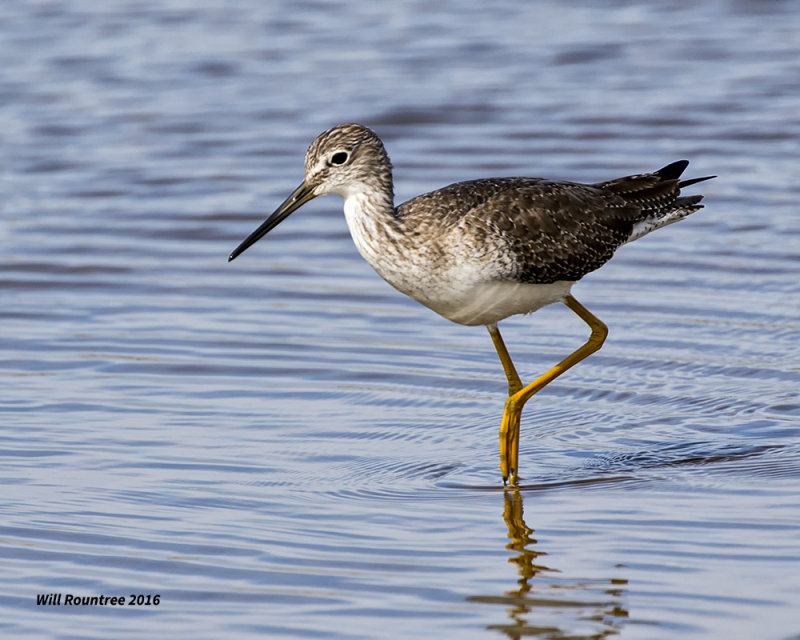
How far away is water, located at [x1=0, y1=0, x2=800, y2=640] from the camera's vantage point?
6211mm

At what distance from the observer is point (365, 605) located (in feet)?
19.7

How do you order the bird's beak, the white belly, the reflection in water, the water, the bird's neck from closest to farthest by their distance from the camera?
1. the reflection in water
2. the water
3. the bird's neck
4. the white belly
5. the bird's beak

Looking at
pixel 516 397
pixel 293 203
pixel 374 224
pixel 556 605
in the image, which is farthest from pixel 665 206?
pixel 556 605

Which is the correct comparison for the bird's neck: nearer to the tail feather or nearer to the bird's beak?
the bird's beak

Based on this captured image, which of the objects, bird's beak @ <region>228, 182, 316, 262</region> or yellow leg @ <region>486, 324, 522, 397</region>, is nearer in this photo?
bird's beak @ <region>228, 182, 316, 262</region>

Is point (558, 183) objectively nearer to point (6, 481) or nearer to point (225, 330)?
point (225, 330)

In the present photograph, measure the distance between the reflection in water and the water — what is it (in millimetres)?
17

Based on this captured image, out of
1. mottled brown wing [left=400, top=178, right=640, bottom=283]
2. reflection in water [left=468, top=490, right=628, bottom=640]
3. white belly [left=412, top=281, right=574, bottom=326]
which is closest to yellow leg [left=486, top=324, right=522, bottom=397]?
white belly [left=412, top=281, right=574, bottom=326]

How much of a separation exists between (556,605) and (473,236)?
7.52 feet

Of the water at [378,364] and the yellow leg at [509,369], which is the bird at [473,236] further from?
the water at [378,364]

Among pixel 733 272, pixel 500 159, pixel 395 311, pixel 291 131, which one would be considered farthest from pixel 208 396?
pixel 291 131

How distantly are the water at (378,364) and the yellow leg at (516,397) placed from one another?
141mm

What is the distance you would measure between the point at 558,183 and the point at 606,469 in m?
1.86

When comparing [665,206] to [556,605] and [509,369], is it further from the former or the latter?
[556,605]
